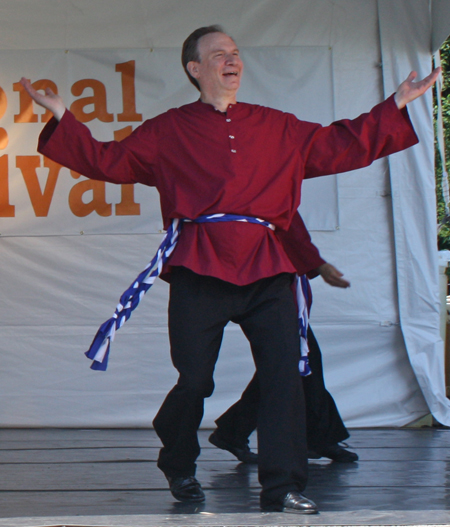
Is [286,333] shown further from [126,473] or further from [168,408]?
[126,473]

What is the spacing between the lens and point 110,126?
13.0 feet

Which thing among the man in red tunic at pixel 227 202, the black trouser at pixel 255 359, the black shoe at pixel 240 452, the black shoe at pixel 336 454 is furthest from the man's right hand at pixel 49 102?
the black shoe at pixel 336 454

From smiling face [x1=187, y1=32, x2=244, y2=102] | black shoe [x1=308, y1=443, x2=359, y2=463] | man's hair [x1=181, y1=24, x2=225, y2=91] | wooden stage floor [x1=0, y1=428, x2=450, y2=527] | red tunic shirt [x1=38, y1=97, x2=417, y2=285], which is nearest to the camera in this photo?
wooden stage floor [x1=0, y1=428, x2=450, y2=527]

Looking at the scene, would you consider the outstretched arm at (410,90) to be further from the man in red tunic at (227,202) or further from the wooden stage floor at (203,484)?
the wooden stage floor at (203,484)

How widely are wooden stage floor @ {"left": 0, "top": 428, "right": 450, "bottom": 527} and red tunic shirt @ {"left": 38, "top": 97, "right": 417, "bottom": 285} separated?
2.41 ft

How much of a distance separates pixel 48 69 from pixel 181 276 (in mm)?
2171

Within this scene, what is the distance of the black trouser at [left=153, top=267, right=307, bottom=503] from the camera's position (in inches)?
81.7

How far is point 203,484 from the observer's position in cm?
255

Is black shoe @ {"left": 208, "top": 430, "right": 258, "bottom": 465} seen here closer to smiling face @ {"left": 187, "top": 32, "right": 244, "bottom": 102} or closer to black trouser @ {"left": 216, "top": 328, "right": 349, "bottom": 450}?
black trouser @ {"left": 216, "top": 328, "right": 349, "bottom": 450}

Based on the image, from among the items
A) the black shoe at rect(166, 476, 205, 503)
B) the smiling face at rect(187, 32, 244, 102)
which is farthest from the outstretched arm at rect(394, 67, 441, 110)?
the black shoe at rect(166, 476, 205, 503)

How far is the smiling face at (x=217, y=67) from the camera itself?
233 centimetres

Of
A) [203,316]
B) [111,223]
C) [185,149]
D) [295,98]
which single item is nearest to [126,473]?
[203,316]

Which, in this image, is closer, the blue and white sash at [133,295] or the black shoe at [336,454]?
the blue and white sash at [133,295]

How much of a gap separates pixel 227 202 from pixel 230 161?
13 cm
